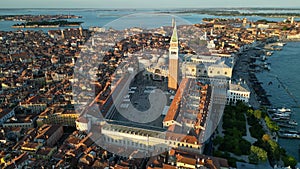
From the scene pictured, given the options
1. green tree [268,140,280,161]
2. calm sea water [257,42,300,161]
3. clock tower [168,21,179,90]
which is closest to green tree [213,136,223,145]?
green tree [268,140,280,161]

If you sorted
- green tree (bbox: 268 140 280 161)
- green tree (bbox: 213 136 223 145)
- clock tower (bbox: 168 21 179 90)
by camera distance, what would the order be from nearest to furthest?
green tree (bbox: 268 140 280 161) < green tree (bbox: 213 136 223 145) < clock tower (bbox: 168 21 179 90)

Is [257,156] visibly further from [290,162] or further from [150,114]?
[150,114]

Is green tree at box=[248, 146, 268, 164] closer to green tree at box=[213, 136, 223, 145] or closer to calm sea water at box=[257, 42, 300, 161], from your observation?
green tree at box=[213, 136, 223, 145]

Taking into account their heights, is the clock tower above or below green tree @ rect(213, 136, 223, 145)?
above

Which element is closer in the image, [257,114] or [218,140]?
[218,140]

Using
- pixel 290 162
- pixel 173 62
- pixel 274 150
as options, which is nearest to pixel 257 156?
pixel 274 150

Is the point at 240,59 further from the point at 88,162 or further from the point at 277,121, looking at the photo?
the point at 88,162

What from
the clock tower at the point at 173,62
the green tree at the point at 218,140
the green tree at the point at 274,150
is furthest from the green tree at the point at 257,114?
the clock tower at the point at 173,62

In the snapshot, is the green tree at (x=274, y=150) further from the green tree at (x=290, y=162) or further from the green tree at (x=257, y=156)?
the green tree at (x=257, y=156)

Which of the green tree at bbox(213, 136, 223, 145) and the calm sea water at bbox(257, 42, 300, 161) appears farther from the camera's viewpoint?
the calm sea water at bbox(257, 42, 300, 161)
